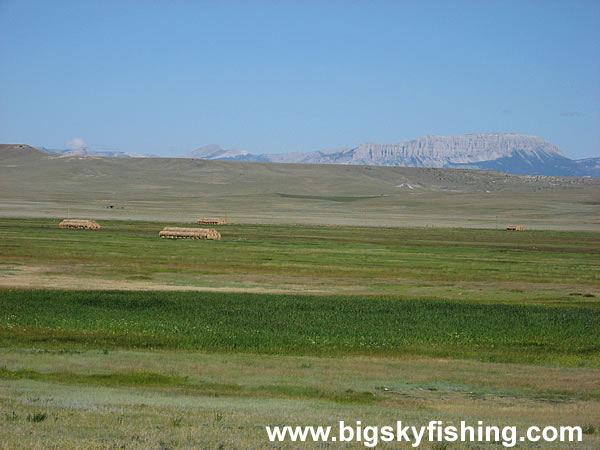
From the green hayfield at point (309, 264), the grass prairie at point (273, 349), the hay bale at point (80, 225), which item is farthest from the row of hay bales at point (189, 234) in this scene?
the grass prairie at point (273, 349)

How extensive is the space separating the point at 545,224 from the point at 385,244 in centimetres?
7088

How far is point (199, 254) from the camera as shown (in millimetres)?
69812

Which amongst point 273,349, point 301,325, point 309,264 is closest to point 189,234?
point 309,264

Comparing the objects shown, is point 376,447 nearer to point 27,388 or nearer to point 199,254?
point 27,388

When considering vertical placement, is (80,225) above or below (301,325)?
below

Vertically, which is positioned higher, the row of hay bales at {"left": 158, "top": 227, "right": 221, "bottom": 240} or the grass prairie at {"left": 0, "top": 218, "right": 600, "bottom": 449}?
the grass prairie at {"left": 0, "top": 218, "right": 600, "bottom": 449}

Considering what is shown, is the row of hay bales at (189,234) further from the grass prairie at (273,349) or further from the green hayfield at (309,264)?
the grass prairie at (273,349)

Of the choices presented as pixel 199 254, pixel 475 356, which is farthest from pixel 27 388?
pixel 199 254

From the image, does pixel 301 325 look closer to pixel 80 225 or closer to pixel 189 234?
pixel 189 234

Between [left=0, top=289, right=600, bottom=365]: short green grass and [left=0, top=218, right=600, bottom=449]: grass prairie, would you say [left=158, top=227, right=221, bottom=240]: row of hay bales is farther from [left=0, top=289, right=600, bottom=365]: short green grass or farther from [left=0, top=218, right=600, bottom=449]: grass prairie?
[left=0, top=289, right=600, bottom=365]: short green grass

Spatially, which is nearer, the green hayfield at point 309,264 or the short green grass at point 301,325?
the short green grass at point 301,325

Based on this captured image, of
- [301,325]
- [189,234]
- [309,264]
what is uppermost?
[301,325]

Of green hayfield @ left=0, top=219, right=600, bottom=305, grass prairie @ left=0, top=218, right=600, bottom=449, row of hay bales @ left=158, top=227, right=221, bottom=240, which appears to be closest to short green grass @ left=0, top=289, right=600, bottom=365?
grass prairie @ left=0, top=218, right=600, bottom=449

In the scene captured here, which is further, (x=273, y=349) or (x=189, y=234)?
(x=189, y=234)
